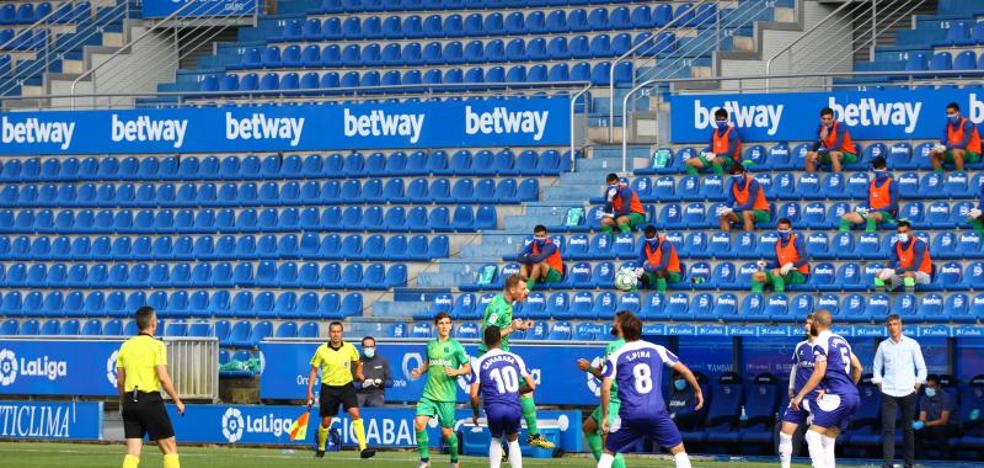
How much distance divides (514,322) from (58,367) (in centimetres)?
1194

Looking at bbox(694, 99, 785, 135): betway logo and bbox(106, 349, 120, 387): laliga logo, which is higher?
bbox(694, 99, 785, 135): betway logo

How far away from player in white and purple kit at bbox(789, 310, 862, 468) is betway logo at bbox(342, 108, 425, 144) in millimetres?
15781

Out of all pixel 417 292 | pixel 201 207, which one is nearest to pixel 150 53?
pixel 201 207

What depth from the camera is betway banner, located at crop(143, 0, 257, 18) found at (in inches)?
1563

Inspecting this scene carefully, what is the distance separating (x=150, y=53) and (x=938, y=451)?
20800 mm

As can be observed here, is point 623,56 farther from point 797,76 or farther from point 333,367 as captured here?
point 333,367

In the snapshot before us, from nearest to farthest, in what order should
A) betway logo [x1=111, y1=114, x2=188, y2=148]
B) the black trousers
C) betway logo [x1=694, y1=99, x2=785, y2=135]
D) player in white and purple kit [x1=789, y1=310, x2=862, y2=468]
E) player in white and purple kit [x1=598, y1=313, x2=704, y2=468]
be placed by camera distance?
player in white and purple kit [x1=598, y1=313, x2=704, y2=468] → player in white and purple kit [x1=789, y1=310, x2=862, y2=468] → the black trousers → betway logo [x1=694, y1=99, x2=785, y2=135] → betway logo [x1=111, y1=114, x2=188, y2=148]

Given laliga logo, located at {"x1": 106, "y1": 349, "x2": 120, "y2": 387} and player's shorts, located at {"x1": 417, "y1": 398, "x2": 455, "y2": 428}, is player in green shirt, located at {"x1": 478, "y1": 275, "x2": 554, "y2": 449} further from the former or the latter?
laliga logo, located at {"x1": 106, "y1": 349, "x2": 120, "y2": 387}

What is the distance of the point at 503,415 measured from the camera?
19547mm

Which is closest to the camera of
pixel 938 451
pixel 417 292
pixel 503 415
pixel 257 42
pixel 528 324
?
pixel 503 415

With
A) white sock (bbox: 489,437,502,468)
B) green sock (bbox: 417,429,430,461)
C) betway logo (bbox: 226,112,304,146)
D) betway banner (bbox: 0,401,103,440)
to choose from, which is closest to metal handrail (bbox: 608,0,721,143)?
betway logo (bbox: 226,112,304,146)

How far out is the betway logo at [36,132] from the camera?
1497 inches

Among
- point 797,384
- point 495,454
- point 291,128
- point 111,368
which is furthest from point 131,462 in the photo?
point 291,128

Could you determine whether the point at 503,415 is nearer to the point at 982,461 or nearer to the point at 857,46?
the point at 982,461
